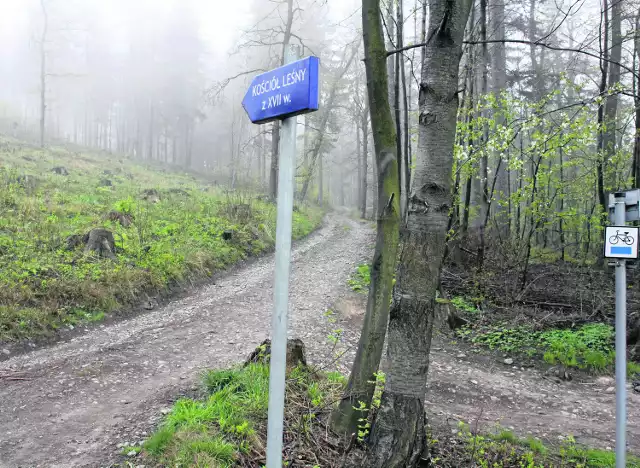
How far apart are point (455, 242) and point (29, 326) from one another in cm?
939

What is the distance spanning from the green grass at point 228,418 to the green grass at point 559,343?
13.9 ft

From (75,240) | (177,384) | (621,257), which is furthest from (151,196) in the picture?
(621,257)

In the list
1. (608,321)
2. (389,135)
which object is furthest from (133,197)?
(608,321)

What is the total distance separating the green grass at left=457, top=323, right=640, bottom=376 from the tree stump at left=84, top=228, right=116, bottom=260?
7.64 metres

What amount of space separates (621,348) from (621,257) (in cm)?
75

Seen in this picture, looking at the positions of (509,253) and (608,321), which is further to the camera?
(509,253)

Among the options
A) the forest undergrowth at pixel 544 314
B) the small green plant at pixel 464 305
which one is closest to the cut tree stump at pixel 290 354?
the forest undergrowth at pixel 544 314

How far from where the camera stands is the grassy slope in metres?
6.86

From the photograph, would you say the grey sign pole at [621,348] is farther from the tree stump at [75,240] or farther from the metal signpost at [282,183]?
the tree stump at [75,240]

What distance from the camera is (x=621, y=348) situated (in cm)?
335

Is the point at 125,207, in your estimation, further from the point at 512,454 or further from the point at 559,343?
the point at 512,454

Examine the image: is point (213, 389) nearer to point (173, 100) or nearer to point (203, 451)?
point (203, 451)

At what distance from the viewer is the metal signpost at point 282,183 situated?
186 centimetres

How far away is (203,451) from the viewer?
10.3 feet
